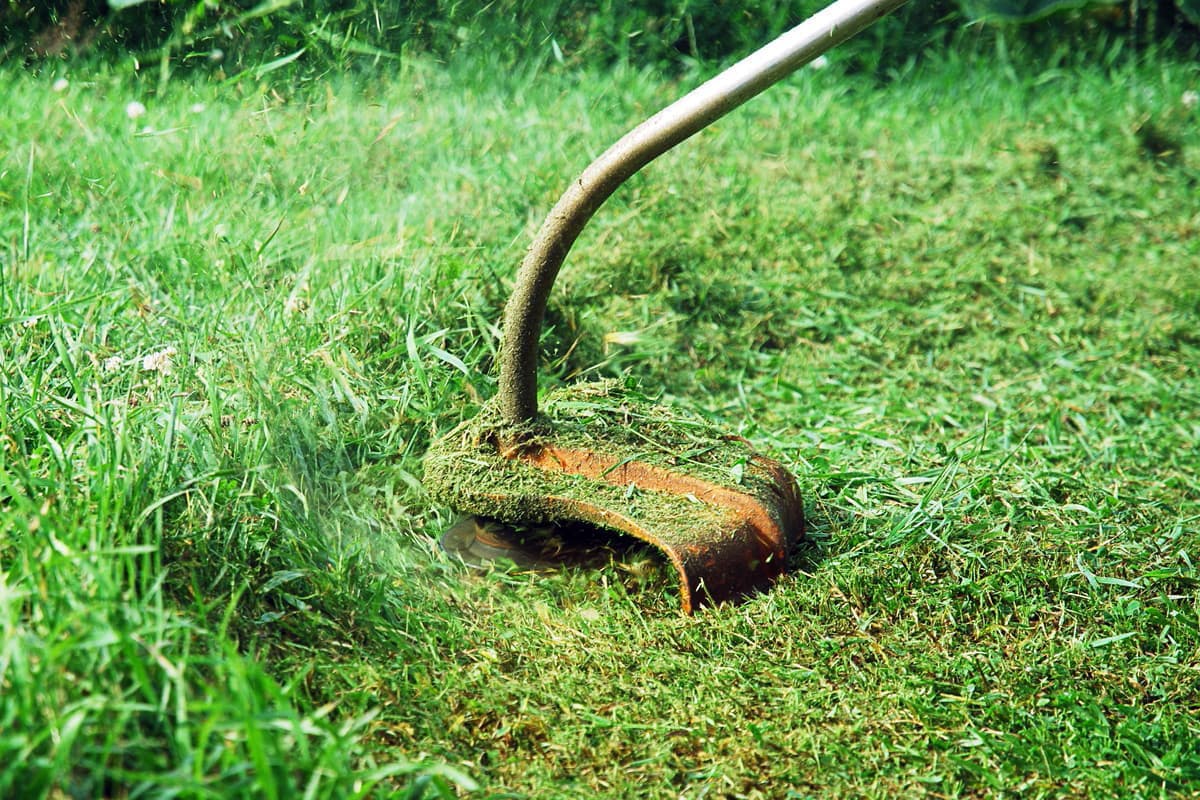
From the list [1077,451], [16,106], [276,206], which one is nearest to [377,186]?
[276,206]

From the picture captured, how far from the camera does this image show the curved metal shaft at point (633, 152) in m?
2.07

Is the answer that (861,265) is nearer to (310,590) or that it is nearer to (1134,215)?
(1134,215)

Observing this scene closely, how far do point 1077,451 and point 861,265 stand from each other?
1148 millimetres

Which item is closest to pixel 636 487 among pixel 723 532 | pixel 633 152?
pixel 723 532

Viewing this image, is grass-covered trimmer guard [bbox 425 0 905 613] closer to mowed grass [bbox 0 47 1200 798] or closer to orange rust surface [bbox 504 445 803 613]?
orange rust surface [bbox 504 445 803 613]

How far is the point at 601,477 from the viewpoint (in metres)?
2.38

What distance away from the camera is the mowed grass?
5.85 ft

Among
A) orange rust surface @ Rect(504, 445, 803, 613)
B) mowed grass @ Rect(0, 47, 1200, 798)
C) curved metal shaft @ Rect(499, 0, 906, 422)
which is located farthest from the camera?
orange rust surface @ Rect(504, 445, 803, 613)

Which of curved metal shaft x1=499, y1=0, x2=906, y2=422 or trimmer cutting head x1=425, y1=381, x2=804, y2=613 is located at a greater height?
curved metal shaft x1=499, y1=0, x2=906, y2=422

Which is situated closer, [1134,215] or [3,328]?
[3,328]

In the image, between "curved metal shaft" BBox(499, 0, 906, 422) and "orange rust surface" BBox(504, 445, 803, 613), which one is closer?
"curved metal shaft" BBox(499, 0, 906, 422)

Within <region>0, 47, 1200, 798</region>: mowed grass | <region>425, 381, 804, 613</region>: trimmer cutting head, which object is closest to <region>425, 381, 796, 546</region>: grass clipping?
<region>425, 381, 804, 613</region>: trimmer cutting head

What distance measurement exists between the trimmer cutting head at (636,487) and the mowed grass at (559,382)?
3.5 inches

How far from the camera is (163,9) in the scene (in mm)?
2984
